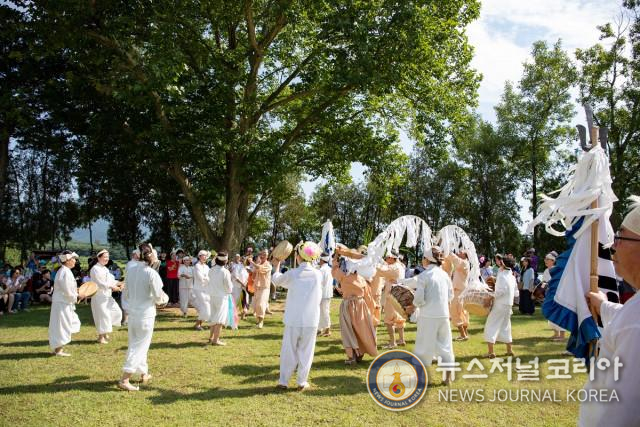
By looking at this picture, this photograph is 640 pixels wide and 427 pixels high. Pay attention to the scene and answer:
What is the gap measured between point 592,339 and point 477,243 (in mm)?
36284

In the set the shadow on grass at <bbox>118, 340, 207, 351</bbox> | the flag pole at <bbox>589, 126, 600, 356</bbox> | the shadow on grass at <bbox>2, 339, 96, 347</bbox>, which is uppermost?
the flag pole at <bbox>589, 126, 600, 356</bbox>

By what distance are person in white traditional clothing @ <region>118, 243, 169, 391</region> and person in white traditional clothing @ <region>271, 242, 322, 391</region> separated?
2.08m

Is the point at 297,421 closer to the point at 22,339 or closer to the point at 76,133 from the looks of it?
the point at 22,339

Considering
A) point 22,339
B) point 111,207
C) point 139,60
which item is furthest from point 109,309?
point 111,207

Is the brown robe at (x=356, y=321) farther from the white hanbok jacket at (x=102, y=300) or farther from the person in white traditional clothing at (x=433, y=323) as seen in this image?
the white hanbok jacket at (x=102, y=300)

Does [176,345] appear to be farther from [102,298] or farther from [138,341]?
[138,341]

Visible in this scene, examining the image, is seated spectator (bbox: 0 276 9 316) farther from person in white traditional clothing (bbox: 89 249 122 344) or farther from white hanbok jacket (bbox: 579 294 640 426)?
white hanbok jacket (bbox: 579 294 640 426)

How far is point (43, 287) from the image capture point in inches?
723

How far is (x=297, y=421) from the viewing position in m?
5.86

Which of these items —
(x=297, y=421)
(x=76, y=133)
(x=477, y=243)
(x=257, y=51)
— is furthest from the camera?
(x=477, y=243)

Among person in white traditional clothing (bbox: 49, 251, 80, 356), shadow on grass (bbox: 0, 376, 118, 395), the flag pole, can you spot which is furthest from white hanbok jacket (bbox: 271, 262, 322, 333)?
person in white traditional clothing (bbox: 49, 251, 80, 356)

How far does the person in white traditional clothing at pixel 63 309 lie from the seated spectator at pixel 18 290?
8.17 metres
